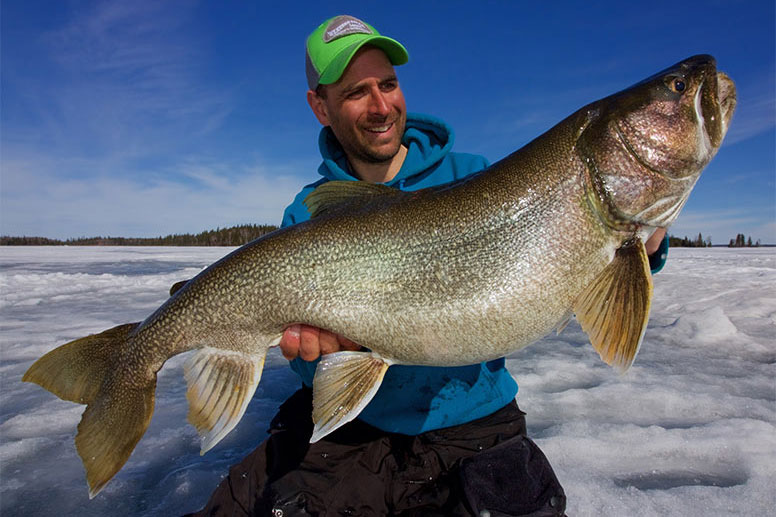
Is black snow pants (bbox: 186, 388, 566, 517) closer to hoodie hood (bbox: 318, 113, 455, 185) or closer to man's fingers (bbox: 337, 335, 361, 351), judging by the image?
man's fingers (bbox: 337, 335, 361, 351)

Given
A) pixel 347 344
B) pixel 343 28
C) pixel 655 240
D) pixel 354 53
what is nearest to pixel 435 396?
pixel 347 344

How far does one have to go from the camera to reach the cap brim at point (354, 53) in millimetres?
3064

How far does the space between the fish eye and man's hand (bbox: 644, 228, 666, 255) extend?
625 millimetres

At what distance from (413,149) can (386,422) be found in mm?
1972

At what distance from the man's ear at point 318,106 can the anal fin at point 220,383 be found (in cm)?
213

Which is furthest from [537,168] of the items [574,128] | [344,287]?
[344,287]

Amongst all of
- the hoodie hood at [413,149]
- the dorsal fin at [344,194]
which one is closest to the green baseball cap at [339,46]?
the hoodie hood at [413,149]

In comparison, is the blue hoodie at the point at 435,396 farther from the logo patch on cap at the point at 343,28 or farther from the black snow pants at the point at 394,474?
the logo patch on cap at the point at 343,28

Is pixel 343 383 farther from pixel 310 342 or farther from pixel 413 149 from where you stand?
pixel 413 149

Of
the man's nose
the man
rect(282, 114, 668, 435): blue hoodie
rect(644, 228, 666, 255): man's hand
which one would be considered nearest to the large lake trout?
rect(644, 228, 666, 255): man's hand

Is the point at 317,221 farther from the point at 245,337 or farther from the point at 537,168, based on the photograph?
the point at 537,168

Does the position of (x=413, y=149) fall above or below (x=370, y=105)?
below

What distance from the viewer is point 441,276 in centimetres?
203

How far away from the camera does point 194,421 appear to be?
2277mm
